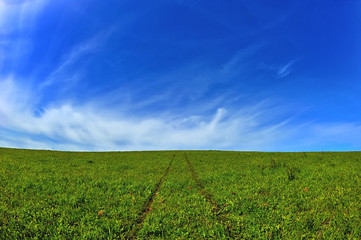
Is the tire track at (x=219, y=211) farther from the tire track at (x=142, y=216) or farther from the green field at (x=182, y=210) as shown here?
the tire track at (x=142, y=216)

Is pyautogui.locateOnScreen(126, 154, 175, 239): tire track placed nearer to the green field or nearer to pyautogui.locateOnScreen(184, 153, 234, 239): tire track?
the green field

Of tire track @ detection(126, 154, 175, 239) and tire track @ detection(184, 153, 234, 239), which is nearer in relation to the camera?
tire track @ detection(126, 154, 175, 239)

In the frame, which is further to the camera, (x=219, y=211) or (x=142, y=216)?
(x=219, y=211)

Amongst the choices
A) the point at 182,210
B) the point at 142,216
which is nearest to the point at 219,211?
the point at 182,210

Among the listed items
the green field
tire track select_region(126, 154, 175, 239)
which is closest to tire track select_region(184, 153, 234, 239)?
the green field

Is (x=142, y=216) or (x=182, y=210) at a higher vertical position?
(x=182, y=210)

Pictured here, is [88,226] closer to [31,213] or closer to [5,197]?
[31,213]

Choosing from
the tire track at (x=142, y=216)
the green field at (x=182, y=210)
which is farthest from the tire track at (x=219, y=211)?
the tire track at (x=142, y=216)

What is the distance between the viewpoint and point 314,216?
6.26 m

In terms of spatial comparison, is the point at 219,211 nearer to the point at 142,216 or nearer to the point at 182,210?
the point at 182,210

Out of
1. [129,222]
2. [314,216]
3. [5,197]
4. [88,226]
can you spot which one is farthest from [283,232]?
[5,197]

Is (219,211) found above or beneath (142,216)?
above

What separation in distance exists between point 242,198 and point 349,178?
712 centimetres

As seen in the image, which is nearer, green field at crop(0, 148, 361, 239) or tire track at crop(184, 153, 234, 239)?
green field at crop(0, 148, 361, 239)
